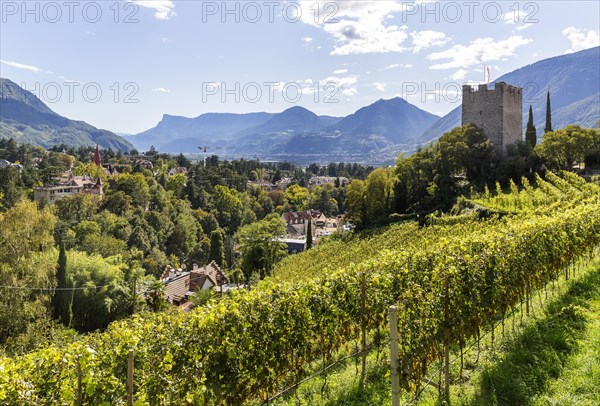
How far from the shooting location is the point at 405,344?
14.9 ft

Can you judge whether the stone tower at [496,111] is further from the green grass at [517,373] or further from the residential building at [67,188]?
the residential building at [67,188]

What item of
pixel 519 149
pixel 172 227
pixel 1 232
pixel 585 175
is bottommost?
pixel 172 227

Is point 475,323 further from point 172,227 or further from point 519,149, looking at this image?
point 172,227

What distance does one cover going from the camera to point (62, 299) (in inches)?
823

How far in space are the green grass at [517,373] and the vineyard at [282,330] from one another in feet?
1.33

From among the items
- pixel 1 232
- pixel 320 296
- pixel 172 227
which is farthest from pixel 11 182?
pixel 320 296

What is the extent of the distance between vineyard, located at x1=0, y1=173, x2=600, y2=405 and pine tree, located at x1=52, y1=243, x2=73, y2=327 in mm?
18296

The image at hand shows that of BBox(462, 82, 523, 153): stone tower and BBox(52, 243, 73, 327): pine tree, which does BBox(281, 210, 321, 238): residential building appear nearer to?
BBox(462, 82, 523, 153): stone tower

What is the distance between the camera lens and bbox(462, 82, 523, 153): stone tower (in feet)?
111

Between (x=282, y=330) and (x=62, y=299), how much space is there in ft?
67.2

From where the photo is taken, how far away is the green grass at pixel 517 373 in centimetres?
460

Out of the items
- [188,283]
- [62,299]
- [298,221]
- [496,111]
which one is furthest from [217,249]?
[496,111]

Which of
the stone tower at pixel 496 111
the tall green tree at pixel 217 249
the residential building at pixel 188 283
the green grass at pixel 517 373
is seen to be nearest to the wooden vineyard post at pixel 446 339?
the green grass at pixel 517 373

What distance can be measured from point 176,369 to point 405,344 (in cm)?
243
